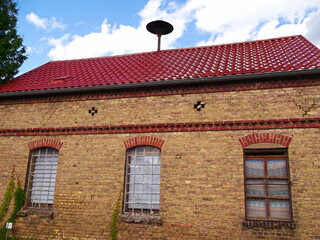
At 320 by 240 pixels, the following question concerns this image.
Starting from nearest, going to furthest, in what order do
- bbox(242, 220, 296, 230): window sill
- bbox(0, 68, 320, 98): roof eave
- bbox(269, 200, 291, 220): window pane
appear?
bbox(242, 220, 296, 230): window sill → bbox(269, 200, 291, 220): window pane → bbox(0, 68, 320, 98): roof eave

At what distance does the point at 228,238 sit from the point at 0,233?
279 inches

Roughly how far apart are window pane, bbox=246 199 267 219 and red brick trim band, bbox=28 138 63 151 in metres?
6.22

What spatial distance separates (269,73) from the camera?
26.5 feet

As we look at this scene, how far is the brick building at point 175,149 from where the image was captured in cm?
777

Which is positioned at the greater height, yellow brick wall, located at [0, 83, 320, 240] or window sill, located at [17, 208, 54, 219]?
yellow brick wall, located at [0, 83, 320, 240]

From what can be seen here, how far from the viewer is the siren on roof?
531 inches

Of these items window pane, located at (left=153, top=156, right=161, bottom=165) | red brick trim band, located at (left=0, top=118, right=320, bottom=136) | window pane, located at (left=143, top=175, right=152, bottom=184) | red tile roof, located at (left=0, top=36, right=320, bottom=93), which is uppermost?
red tile roof, located at (left=0, top=36, right=320, bottom=93)

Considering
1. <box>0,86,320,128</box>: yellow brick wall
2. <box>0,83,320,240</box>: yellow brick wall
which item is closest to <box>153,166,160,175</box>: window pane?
<box>0,83,320,240</box>: yellow brick wall

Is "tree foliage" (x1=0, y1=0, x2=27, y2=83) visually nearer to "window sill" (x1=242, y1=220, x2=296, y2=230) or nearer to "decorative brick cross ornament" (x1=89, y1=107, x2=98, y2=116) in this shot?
"decorative brick cross ornament" (x1=89, y1=107, x2=98, y2=116)

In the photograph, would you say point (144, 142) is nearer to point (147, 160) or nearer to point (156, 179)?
point (147, 160)

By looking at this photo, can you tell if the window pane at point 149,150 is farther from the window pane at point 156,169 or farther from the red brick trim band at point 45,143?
the red brick trim band at point 45,143

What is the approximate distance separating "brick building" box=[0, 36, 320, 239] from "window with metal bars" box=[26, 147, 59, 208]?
4cm

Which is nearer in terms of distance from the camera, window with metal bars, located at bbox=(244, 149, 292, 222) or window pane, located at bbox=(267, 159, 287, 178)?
window with metal bars, located at bbox=(244, 149, 292, 222)

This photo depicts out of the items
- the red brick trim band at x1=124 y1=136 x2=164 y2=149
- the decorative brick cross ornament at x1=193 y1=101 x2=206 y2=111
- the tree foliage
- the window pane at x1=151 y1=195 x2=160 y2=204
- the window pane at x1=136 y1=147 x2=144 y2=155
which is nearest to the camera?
the window pane at x1=151 y1=195 x2=160 y2=204
